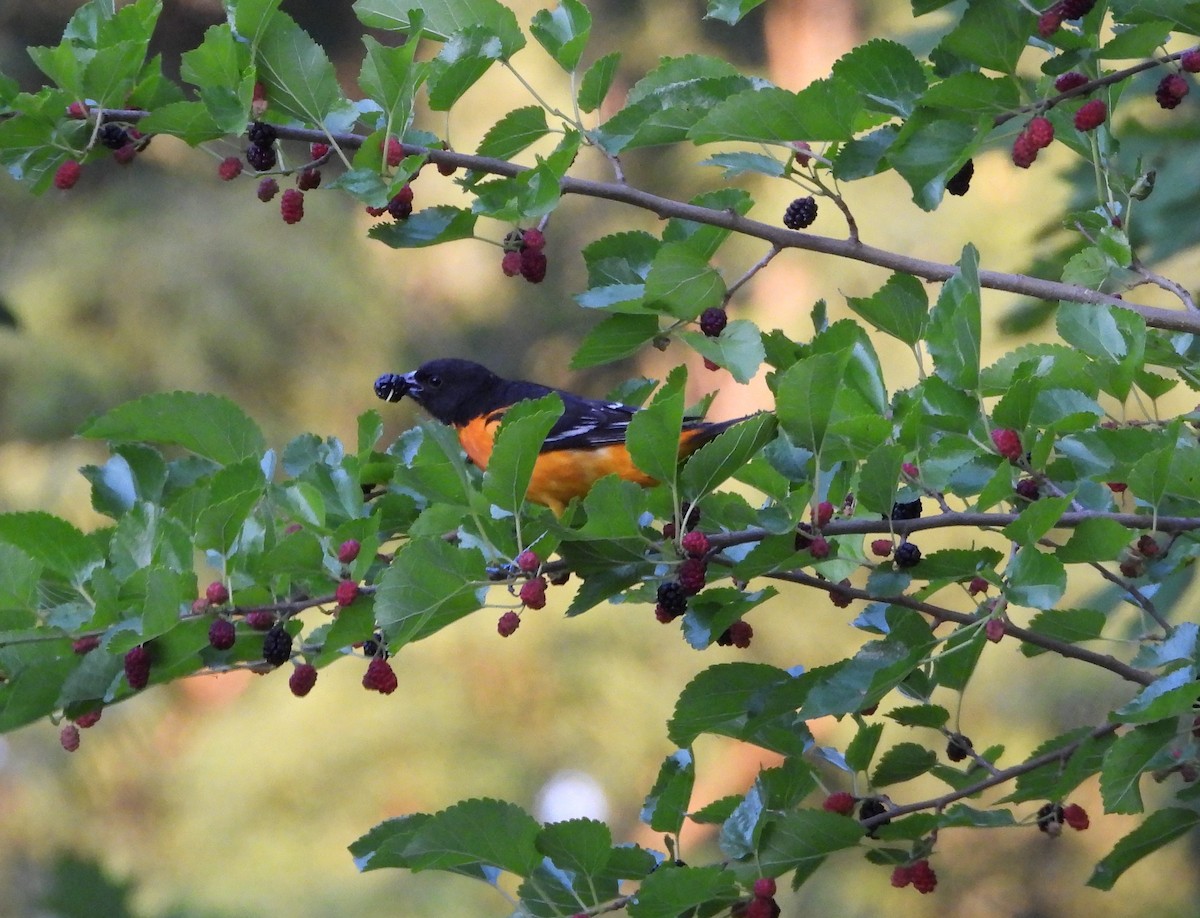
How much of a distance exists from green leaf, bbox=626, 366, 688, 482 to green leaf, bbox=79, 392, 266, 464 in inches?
21.2

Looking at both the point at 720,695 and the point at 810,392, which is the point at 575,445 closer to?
the point at 720,695

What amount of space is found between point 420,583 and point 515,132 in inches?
30.0

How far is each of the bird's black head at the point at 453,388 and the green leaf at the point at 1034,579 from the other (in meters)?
2.30

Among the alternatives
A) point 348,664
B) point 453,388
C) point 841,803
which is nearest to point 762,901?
point 841,803

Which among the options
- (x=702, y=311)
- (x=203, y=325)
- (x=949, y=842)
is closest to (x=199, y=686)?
(x=203, y=325)

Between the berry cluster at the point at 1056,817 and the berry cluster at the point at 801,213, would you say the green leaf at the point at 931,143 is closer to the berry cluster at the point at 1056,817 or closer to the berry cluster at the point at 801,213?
the berry cluster at the point at 801,213

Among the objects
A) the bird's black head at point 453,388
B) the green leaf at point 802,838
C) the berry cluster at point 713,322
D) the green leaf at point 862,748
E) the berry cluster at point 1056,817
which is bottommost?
the berry cluster at point 1056,817

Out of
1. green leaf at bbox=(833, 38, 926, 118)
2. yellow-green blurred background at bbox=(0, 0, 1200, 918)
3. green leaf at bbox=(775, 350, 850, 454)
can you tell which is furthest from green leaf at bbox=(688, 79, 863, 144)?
yellow-green blurred background at bbox=(0, 0, 1200, 918)

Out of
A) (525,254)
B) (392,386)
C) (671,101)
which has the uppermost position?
Answer: (392,386)

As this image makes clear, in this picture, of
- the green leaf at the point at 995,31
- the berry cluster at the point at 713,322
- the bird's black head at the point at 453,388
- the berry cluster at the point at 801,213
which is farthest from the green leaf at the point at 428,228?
the bird's black head at the point at 453,388

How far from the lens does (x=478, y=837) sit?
1.79 metres

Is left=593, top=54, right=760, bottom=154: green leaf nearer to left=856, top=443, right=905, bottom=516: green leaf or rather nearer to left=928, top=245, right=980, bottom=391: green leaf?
left=928, top=245, right=980, bottom=391: green leaf

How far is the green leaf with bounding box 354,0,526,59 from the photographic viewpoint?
2.00 m

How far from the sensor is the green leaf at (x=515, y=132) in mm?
2010
